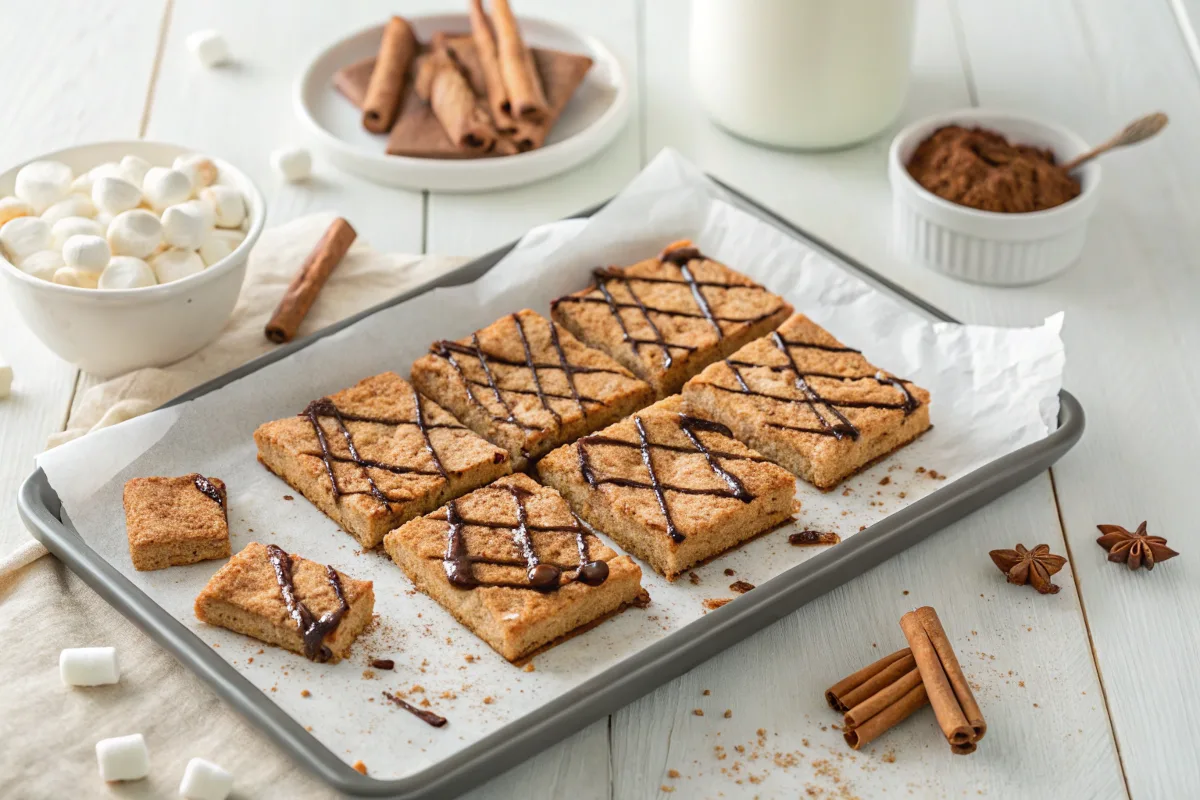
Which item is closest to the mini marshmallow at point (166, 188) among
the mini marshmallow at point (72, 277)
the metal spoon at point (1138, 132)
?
the mini marshmallow at point (72, 277)

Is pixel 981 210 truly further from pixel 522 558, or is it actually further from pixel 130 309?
pixel 130 309

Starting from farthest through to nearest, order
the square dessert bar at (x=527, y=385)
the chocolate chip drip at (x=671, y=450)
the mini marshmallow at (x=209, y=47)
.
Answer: the mini marshmallow at (x=209, y=47)
the square dessert bar at (x=527, y=385)
the chocolate chip drip at (x=671, y=450)

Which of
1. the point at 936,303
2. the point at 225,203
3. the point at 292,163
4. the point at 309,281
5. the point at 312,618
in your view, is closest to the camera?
the point at 312,618

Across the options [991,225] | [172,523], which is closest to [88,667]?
[172,523]

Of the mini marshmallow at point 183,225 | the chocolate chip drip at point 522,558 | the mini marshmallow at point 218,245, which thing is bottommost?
the chocolate chip drip at point 522,558

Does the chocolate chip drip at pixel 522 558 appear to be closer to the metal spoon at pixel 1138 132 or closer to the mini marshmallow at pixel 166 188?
the mini marshmallow at pixel 166 188

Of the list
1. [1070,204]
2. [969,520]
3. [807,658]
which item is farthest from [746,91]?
[807,658]
